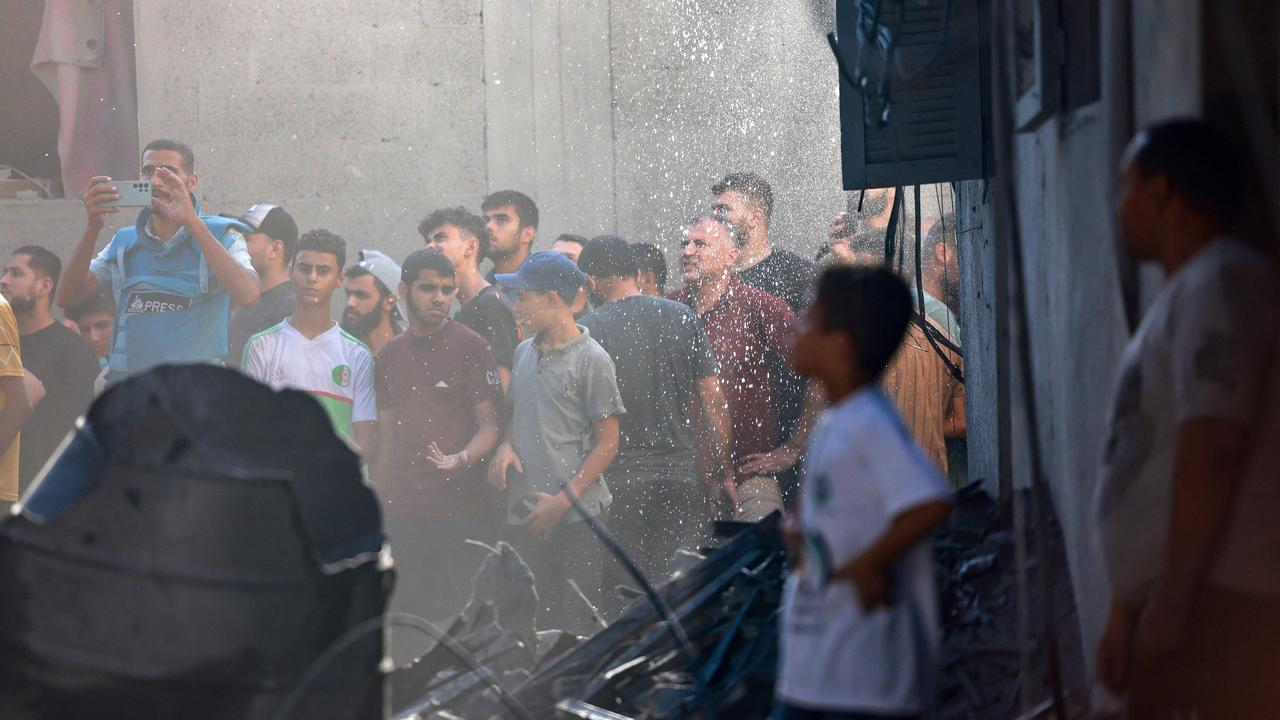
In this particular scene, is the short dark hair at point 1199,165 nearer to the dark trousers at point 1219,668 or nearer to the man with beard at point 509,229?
the dark trousers at point 1219,668

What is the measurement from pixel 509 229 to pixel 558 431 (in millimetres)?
1826

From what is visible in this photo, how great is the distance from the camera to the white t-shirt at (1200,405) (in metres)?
2.48

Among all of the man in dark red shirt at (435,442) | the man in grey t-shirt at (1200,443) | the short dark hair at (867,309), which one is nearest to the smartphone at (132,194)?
the man in dark red shirt at (435,442)

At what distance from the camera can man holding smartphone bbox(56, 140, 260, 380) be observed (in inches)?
328

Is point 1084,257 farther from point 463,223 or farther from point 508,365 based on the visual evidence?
point 463,223

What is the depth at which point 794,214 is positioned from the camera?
1263 cm

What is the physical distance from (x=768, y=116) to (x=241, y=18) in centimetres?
419

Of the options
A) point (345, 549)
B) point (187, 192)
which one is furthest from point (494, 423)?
point (345, 549)

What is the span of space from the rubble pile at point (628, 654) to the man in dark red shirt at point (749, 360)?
7.01ft

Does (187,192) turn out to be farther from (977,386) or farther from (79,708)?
(79,708)

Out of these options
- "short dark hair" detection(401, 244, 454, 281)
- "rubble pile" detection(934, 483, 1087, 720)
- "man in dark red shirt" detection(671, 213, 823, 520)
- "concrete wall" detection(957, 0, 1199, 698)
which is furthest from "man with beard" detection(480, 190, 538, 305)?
"rubble pile" detection(934, 483, 1087, 720)

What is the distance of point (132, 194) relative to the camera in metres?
8.55

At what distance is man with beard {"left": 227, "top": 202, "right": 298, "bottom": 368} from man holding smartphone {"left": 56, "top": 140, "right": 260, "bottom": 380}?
0.22ft

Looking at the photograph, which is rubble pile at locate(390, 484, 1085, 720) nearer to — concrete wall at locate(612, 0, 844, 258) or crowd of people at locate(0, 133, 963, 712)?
crowd of people at locate(0, 133, 963, 712)
